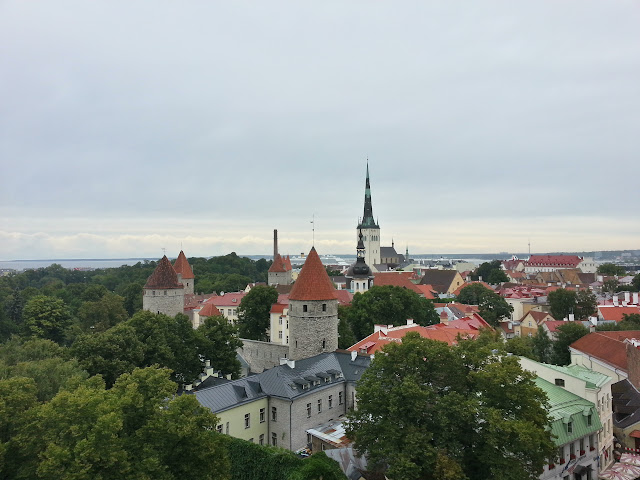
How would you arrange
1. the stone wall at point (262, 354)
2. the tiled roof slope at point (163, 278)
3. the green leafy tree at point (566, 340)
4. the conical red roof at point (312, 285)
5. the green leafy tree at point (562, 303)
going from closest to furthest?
the conical red roof at point (312, 285)
the green leafy tree at point (566, 340)
the stone wall at point (262, 354)
the tiled roof slope at point (163, 278)
the green leafy tree at point (562, 303)

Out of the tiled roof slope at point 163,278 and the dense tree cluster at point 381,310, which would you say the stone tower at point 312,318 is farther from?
the tiled roof slope at point 163,278

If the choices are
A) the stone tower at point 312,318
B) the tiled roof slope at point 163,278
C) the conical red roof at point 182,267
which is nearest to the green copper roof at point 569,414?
the stone tower at point 312,318

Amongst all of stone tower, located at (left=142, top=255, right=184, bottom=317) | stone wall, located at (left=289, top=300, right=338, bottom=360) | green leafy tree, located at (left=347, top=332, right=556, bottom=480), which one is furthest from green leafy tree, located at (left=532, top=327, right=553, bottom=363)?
stone tower, located at (left=142, top=255, right=184, bottom=317)

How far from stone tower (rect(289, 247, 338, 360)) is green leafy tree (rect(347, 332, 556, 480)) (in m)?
13.5

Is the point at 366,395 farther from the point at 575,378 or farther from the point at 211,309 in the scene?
the point at 211,309

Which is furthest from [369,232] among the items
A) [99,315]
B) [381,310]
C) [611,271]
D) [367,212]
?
[99,315]

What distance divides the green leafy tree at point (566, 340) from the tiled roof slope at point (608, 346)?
137cm

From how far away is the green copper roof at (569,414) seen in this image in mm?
22547

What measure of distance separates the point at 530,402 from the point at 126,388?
14.7 metres

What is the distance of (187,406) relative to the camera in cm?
1664

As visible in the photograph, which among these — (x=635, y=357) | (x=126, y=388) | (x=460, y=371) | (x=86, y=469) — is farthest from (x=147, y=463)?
(x=635, y=357)

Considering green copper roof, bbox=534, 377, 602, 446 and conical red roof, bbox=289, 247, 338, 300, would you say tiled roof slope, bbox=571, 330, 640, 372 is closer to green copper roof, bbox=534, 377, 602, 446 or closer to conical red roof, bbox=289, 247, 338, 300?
green copper roof, bbox=534, 377, 602, 446

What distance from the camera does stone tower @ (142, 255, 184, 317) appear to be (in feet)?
159

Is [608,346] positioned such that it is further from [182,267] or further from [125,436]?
[182,267]
